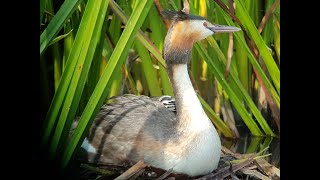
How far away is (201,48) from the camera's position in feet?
5.52

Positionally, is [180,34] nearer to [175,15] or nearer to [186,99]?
[175,15]

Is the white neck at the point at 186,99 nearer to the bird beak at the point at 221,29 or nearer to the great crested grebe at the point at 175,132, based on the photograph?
the great crested grebe at the point at 175,132

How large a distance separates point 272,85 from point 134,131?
39 cm

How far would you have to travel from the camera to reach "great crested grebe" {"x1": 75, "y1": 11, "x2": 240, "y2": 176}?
1.60 metres

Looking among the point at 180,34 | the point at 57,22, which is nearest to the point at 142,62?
the point at 180,34

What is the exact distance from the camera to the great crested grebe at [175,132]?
1.60 m

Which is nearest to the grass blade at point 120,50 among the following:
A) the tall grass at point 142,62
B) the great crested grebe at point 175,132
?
the tall grass at point 142,62

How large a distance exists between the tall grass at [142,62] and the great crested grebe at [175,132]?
0.15 ft

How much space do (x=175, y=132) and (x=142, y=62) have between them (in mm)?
200

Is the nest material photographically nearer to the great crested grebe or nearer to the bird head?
the great crested grebe

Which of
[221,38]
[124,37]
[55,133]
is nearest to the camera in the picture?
[124,37]

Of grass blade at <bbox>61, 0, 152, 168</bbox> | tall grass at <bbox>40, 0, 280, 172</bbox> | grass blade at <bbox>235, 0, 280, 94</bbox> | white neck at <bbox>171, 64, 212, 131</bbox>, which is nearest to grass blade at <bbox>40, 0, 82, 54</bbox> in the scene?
tall grass at <bbox>40, 0, 280, 172</bbox>

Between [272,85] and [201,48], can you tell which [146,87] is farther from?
[272,85]
